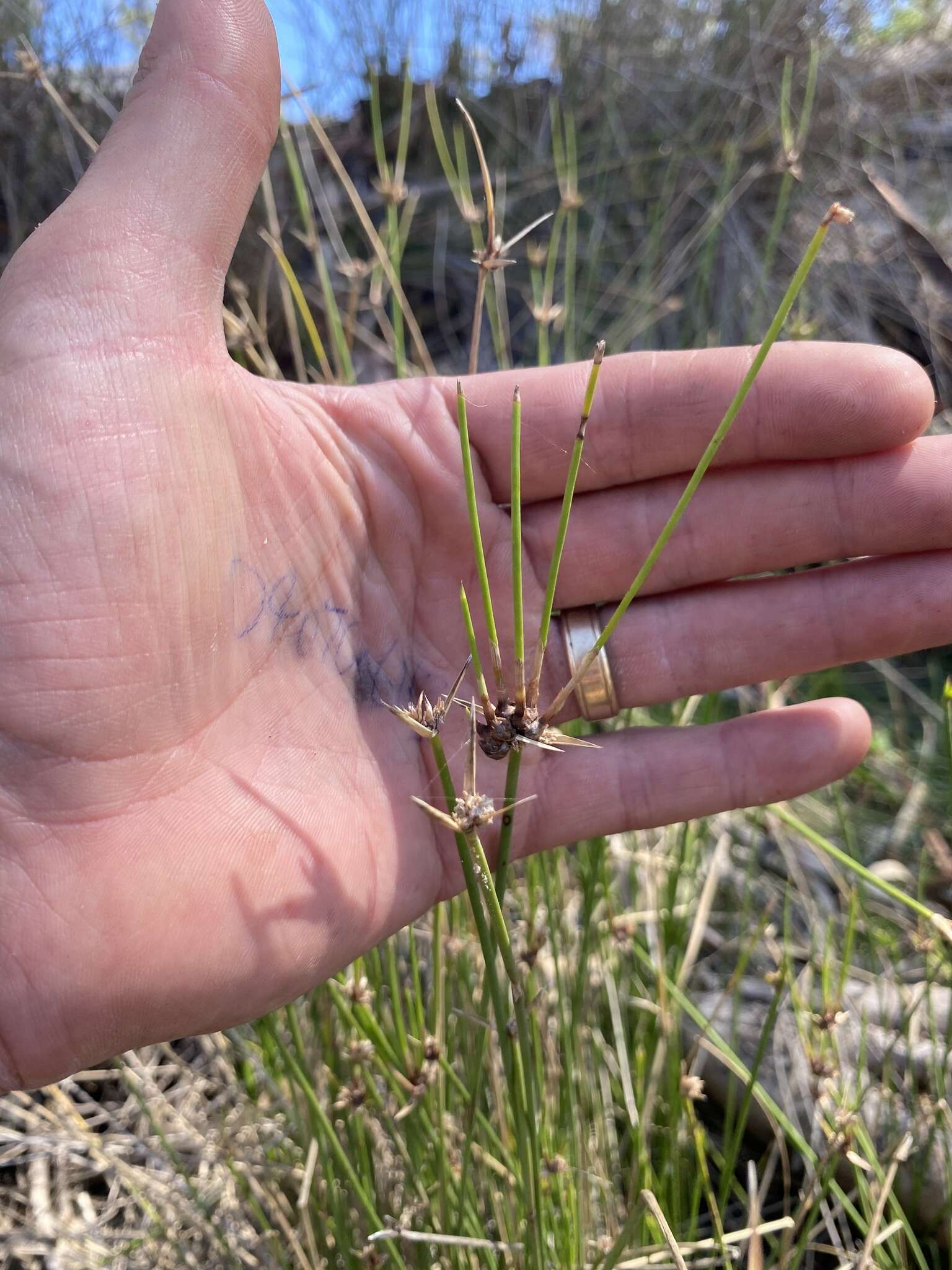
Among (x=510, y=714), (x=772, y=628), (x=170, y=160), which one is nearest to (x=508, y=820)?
(x=510, y=714)

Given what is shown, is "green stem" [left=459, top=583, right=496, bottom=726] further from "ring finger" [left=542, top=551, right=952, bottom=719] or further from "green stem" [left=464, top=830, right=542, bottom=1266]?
"ring finger" [left=542, top=551, right=952, bottom=719]

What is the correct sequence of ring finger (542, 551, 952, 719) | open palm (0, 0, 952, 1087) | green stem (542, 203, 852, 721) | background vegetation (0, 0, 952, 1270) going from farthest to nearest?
ring finger (542, 551, 952, 719)
background vegetation (0, 0, 952, 1270)
open palm (0, 0, 952, 1087)
green stem (542, 203, 852, 721)

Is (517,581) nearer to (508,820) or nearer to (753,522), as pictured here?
(508,820)

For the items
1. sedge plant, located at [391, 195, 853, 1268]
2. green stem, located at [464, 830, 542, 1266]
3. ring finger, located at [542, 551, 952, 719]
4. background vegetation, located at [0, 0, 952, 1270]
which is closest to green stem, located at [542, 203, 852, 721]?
sedge plant, located at [391, 195, 853, 1268]

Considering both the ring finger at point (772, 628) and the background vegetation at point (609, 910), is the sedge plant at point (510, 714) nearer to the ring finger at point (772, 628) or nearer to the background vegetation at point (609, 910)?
the background vegetation at point (609, 910)

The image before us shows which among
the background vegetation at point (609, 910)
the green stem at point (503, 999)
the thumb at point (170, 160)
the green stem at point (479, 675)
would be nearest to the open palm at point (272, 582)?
the thumb at point (170, 160)

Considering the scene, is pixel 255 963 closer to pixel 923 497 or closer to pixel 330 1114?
pixel 330 1114
